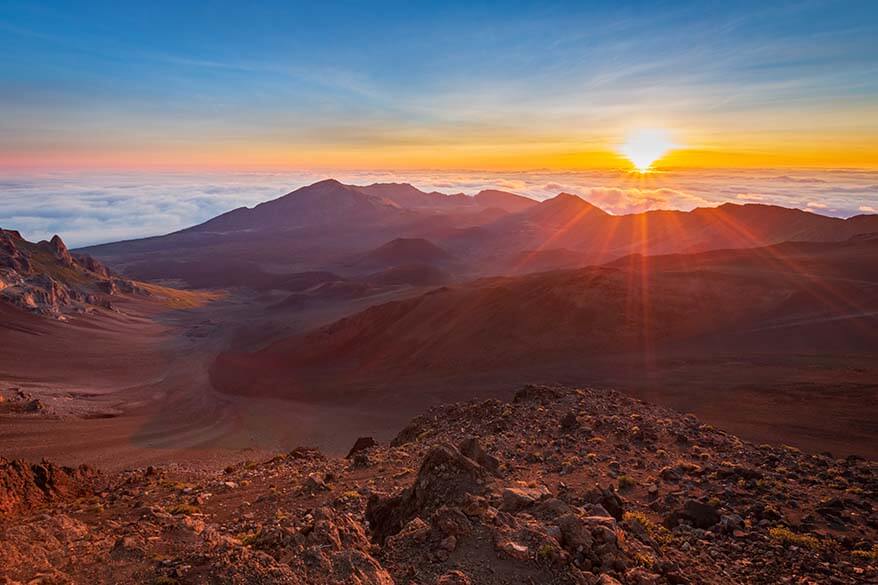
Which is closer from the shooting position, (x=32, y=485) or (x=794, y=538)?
(x=794, y=538)

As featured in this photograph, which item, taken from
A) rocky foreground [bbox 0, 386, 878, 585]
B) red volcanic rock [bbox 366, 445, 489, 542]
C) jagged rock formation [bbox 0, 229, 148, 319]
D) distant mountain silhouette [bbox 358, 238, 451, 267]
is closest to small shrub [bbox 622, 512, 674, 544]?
rocky foreground [bbox 0, 386, 878, 585]

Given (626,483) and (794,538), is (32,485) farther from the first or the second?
(794,538)

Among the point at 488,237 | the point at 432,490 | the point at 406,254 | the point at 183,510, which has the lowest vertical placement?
the point at 183,510

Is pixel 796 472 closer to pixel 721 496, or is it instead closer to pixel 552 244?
pixel 721 496

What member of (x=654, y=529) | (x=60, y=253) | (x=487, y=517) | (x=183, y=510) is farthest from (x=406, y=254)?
(x=487, y=517)

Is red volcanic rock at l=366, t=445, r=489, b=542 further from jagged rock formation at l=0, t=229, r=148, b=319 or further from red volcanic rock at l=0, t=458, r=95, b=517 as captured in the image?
jagged rock formation at l=0, t=229, r=148, b=319

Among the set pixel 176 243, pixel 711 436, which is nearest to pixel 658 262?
pixel 711 436
